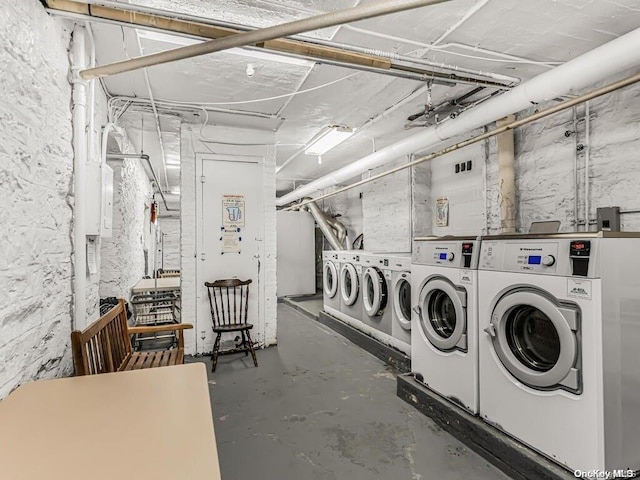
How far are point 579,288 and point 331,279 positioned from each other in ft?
12.7

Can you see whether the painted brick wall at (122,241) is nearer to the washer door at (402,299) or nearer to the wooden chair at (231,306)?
the wooden chair at (231,306)

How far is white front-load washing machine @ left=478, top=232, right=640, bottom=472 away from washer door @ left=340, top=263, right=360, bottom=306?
2547mm

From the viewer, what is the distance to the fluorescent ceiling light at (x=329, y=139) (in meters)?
4.14

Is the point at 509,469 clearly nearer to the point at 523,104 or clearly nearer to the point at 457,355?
the point at 457,355

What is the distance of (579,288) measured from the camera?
5.61 ft

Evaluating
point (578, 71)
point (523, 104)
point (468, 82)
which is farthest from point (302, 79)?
point (578, 71)

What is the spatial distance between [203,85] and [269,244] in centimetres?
182

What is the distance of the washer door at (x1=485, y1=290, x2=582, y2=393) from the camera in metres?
1.73

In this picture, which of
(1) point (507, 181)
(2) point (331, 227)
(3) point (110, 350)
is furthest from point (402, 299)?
(2) point (331, 227)

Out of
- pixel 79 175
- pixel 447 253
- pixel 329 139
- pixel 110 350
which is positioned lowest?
pixel 110 350

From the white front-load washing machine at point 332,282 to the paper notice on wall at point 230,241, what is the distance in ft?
5.34

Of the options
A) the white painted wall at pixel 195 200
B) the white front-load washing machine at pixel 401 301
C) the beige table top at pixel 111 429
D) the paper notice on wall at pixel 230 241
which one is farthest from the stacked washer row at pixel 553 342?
the paper notice on wall at pixel 230 241

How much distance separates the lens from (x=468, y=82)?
9.14ft

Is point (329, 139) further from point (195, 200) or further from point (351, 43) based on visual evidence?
point (351, 43)
